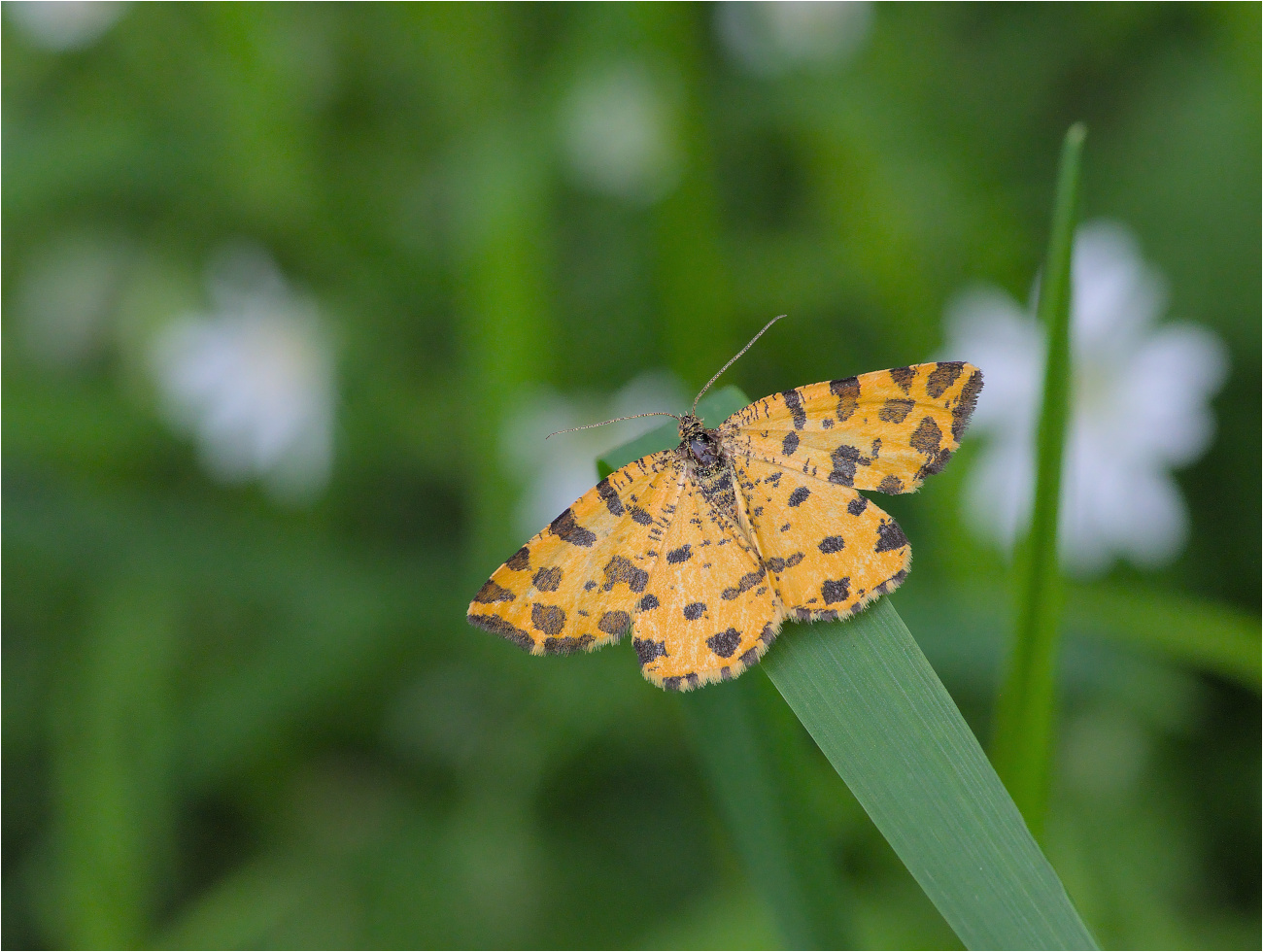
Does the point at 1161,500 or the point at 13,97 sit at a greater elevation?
the point at 13,97

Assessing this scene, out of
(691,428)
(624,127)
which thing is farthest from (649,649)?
(624,127)

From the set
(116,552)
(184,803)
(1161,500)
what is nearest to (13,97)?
(116,552)

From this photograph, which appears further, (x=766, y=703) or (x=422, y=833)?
(x=422, y=833)

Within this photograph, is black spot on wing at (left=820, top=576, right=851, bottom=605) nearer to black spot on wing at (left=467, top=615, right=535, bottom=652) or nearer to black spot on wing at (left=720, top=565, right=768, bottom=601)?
black spot on wing at (left=720, top=565, right=768, bottom=601)

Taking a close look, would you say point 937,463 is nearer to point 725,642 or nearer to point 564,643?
point 725,642

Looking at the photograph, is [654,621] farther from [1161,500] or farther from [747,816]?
[1161,500]

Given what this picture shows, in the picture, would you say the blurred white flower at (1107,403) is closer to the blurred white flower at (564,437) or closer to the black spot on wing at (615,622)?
the blurred white flower at (564,437)
